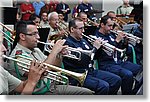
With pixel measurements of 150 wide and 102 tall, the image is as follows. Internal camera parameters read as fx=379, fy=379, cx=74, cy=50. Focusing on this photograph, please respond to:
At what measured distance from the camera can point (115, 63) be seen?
248 centimetres

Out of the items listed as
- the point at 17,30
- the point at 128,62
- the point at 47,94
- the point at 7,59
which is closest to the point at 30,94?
the point at 47,94

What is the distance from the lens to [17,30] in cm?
233

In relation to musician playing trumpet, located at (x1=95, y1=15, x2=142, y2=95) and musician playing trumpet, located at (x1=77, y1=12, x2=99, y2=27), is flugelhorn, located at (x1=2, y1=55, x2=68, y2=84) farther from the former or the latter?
musician playing trumpet, located at (x1=77, y1=12, x2=99, y2=27)

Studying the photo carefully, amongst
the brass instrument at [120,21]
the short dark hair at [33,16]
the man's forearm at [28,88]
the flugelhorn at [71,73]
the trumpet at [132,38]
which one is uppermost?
the short dark hair at [33,16]

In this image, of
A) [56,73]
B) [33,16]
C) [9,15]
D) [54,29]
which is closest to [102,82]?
[56,73]

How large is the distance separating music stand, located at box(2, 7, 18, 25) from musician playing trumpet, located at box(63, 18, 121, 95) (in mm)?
356

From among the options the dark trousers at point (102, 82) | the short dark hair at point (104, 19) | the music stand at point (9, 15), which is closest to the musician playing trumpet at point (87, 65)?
the dark trousers at point (102, 82)

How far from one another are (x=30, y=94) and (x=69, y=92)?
0.81 feet

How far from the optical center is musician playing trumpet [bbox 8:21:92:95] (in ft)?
7.62

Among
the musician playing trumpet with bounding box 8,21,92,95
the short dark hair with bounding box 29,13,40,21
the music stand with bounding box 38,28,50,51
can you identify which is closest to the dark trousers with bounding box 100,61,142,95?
the musician playing trumpet with bounding box 8,21,92,95

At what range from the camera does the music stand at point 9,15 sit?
2.33m

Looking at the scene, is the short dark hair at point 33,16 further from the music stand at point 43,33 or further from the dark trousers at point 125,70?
the dark trousers at point 125,70

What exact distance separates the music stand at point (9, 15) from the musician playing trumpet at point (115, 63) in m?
0.53

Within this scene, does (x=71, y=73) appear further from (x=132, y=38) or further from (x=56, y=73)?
(x=132, y=38)
